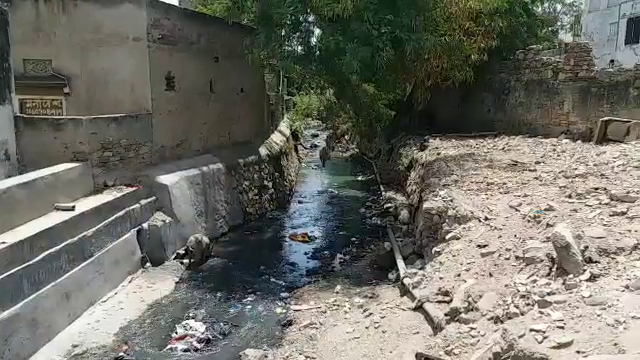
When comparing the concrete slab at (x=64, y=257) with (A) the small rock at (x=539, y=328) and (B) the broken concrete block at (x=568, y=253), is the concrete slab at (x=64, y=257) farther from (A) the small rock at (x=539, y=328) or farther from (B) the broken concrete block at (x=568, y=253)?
(B) the broken concrete block at (x=568, y=253)

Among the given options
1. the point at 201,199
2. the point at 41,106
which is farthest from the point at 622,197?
the point at 41,106

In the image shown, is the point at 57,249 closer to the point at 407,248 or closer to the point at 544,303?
the point at 407,248

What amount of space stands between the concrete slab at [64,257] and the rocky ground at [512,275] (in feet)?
10.1

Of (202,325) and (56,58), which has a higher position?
(56,58)

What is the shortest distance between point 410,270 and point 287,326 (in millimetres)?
2082

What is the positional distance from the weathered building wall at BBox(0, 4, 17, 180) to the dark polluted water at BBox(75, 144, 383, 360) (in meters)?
3.61

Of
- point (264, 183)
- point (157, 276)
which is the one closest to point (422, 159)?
point (264, 183)

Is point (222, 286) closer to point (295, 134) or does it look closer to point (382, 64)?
point (382, 64)

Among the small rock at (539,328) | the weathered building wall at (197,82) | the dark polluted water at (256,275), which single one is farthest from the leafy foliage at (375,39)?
the small rock at (539,328)

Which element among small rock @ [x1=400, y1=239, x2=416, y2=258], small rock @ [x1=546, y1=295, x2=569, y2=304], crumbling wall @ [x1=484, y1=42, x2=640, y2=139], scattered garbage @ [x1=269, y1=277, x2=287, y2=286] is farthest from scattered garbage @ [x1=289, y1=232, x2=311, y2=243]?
small rock @ [x1=546, y1=295, x2=569, y2=304]

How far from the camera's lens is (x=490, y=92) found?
15.8 m

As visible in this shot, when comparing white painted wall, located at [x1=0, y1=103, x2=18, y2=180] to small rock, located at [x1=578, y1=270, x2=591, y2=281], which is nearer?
small rock, located at [x1=578, y1=270, x2=591, y2=281]

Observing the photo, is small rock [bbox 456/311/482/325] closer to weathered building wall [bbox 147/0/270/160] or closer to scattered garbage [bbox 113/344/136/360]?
scattered garbage [bbox 113/344/136/360]

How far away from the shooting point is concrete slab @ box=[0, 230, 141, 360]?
609 cm
